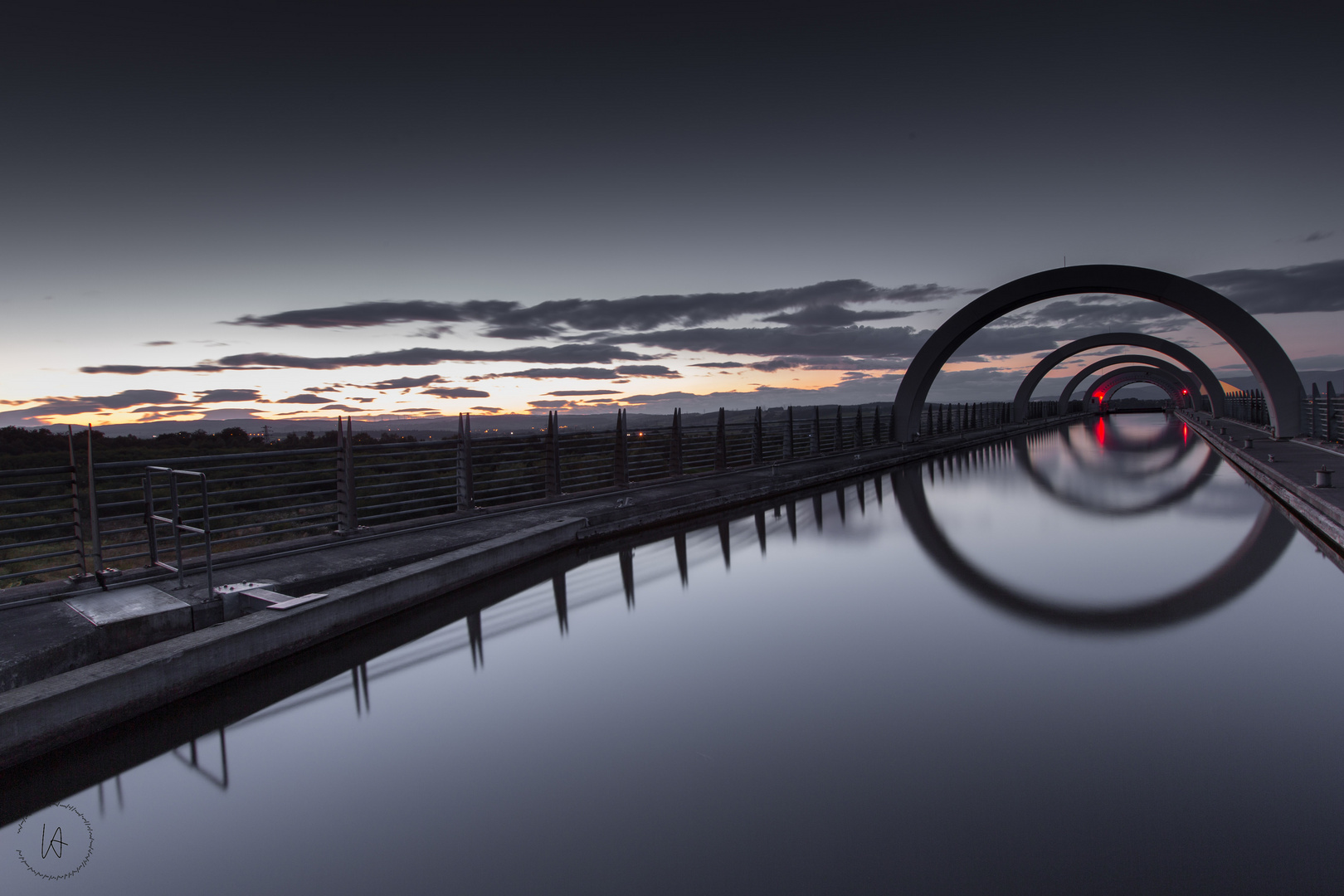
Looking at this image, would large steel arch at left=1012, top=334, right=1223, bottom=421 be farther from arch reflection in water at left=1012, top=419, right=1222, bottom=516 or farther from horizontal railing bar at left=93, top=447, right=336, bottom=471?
horizontal railing bar at left=93, top=447, right=336, bottom=471

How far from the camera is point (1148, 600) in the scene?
565cm

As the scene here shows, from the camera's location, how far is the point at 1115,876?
234 cm

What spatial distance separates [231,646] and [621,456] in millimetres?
8299

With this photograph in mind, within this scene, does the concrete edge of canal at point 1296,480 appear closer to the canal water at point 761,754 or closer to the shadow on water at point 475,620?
the shadow on water at point 475,620

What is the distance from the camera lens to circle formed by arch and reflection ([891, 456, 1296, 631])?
513cm

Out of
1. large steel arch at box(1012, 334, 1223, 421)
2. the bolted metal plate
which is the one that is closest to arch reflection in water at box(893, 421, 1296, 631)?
the bolted metal plate

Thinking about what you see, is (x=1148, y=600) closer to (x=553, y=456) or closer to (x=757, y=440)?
(x=553, y=456)

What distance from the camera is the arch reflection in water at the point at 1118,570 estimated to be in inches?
205

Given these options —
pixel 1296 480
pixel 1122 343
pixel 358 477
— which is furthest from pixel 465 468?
pixel 1122 343

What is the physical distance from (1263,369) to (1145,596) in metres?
18.7

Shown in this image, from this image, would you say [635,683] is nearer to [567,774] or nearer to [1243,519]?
[567,774]

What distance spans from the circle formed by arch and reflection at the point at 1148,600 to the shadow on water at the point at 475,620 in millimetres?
13

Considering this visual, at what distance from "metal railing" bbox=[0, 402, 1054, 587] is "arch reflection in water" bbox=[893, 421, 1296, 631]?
200 inches

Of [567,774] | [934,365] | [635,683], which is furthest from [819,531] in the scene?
[934,365]
